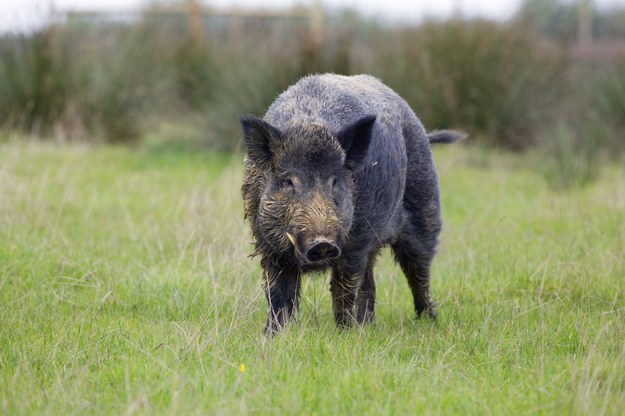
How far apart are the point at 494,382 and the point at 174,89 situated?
12.7m

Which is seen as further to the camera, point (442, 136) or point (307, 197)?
point (442, 136)

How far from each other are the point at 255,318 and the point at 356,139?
1.32 m

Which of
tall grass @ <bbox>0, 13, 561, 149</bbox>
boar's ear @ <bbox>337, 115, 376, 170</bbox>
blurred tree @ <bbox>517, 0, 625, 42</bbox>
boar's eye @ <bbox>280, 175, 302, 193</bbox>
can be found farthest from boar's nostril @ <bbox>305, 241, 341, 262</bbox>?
blurred tree @ <bbox>517, 0, 625, 42</bbox>

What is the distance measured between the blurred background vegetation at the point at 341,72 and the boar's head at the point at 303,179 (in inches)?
245

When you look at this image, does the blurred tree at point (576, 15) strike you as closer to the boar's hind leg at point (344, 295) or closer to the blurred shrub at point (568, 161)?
the blurred shrub at point (568, 161)

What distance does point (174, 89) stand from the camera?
16312 mm

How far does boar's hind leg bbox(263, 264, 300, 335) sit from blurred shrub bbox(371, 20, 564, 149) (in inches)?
329

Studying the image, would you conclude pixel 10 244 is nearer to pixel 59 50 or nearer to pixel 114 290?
pixel 114 290

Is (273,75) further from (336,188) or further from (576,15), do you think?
(576,15)

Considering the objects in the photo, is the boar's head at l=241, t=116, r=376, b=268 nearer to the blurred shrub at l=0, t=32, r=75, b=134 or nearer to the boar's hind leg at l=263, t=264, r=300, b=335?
the boar's hind leg at l=263, t=264, r=300, b=335

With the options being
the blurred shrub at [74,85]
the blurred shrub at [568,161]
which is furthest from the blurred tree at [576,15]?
the blurred shrub at [74,85]

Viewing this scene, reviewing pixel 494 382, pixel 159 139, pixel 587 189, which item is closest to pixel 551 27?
pixel 159 139

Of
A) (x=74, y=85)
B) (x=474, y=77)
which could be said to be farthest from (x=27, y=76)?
(x=474, y=77)

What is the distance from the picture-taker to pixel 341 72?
12.4 meters
